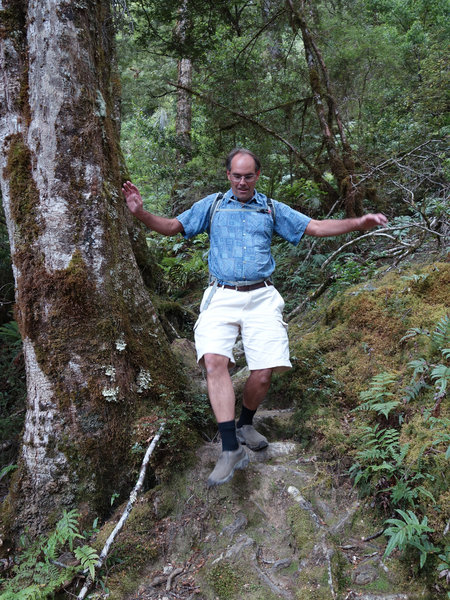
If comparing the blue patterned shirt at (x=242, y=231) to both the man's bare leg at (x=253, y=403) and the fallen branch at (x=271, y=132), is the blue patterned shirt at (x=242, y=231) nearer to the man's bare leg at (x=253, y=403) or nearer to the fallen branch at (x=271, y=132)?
the man's bare leg at (x=253, y=403)

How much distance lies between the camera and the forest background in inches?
111

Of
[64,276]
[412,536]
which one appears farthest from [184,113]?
[412,536]

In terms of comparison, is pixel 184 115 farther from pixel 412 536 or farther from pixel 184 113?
pixel 412 536

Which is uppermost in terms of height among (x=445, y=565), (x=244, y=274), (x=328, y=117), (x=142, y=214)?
(x=328, y=117)

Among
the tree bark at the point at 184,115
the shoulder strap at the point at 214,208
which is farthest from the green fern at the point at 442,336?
the tree bark at the point at 184,115

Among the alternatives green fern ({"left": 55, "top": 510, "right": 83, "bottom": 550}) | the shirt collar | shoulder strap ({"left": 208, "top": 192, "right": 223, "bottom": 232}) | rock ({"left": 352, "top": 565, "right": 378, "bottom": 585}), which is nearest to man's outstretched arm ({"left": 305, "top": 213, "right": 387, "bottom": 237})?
the shirt collar

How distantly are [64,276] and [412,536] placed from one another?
9.43ft

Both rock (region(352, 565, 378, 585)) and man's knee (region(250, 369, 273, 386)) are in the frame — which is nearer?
rock (region(352, 565, 378, 585))

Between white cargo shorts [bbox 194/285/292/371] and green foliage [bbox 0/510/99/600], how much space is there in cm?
150

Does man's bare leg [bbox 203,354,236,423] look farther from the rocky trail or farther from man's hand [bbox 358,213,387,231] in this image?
man's hand [bbox 358,213,387,231]

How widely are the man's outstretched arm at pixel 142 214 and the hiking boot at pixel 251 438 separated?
1853 mm

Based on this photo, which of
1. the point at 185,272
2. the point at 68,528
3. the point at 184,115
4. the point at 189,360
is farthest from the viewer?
the point at 184,115

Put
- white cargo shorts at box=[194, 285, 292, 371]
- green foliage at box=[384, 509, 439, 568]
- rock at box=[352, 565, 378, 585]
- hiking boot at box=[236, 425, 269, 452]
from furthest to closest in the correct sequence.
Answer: hiking boot at box=[236, 425, 269, 452] → white cargo shorts at box=[194, 285, 292, 371] → rock at box=[352, 565, 378, 585] → green foliage at box=[384, 509, 439, 568]

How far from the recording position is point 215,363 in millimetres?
3172
